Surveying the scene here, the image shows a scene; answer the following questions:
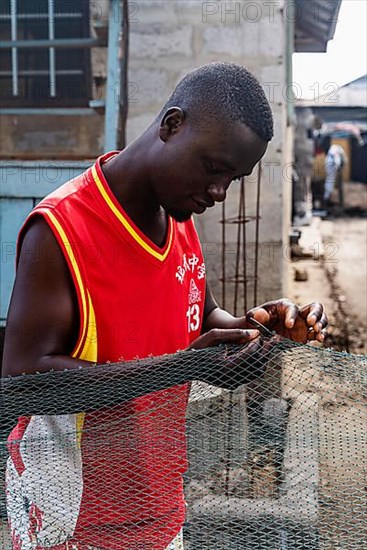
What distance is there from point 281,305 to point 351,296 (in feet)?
22.3

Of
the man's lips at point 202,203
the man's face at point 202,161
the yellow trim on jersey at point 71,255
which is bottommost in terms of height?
the yellow trim on jersey at point 71,255

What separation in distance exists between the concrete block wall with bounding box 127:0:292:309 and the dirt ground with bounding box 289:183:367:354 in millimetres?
2030

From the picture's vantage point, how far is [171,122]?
142 centimetres

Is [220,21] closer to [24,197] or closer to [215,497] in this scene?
[24,197]

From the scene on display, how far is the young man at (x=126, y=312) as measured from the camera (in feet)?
4.34

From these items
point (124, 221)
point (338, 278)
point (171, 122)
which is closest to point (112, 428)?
point (124, 221)

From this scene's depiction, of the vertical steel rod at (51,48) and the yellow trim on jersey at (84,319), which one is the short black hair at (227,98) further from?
the vertical steel rod at (51,48)

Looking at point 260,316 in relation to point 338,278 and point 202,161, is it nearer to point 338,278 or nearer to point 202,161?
point 202,161

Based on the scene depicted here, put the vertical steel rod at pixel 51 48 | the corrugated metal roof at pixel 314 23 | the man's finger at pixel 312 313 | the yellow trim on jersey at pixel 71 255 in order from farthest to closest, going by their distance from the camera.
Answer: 1. the corrugated metal roof at pixel 314 23
2. the vertical steel rod at pixel 51 48
3. the man's finger at pixel 312 313
4. the yellow trim on jersey at pixel 71 255

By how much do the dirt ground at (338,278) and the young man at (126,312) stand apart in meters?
4.33

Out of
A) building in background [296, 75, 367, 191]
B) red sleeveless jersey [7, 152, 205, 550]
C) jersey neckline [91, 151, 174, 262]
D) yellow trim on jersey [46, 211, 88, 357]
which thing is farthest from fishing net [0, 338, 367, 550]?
building in background [296, 75, 367, 191]

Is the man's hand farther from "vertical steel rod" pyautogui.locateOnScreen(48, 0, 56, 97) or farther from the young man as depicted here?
"vertical steel rod" pyautogui.locateOnScreen(48, 0, 56, 97)

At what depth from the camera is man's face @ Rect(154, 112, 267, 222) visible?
1362 mm

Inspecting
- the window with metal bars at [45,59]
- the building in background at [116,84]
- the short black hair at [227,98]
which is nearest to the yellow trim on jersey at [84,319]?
the short black hair at [227,98]
